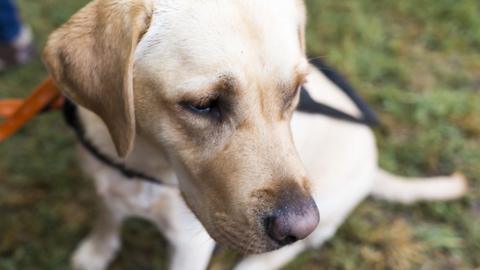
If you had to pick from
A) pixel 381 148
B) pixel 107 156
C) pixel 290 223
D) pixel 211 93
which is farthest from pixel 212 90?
pixel 381 148

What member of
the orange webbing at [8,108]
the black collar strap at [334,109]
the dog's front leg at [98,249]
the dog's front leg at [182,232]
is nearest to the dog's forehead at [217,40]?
the black collar strap at [334,109]

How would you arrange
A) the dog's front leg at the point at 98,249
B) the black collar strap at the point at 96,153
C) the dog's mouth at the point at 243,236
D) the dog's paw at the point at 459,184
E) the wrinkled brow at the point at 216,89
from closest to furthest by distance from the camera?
the wrinkled brow at the point at 216,89 → the dog's mouth at the point at 243,236 → the black collar strap at the point at 96,153 → the dog's front leg at the point at 98,249 → the dog's paw at the point at 459,184

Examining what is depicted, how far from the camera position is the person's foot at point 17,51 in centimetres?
378

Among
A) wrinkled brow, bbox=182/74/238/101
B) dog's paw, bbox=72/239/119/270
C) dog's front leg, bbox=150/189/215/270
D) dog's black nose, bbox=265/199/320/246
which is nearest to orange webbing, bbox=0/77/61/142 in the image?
dog's front leg, bbox=150/189/215/270

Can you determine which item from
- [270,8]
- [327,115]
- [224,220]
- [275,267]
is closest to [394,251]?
[275,267]

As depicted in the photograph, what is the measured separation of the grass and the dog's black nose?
1.27 m

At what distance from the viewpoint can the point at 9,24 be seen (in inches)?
147

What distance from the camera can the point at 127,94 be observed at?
168 centimetres

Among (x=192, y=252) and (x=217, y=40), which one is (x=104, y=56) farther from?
(x=192, y=252)

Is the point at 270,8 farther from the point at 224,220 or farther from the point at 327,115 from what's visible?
the point at 327,115

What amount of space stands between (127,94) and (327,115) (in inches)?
43.4

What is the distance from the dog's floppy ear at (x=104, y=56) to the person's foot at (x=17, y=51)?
2190mm

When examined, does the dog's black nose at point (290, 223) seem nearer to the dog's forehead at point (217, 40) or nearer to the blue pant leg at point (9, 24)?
the dog's forehead at point (217, 40)

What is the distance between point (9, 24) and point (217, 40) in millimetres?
2592
